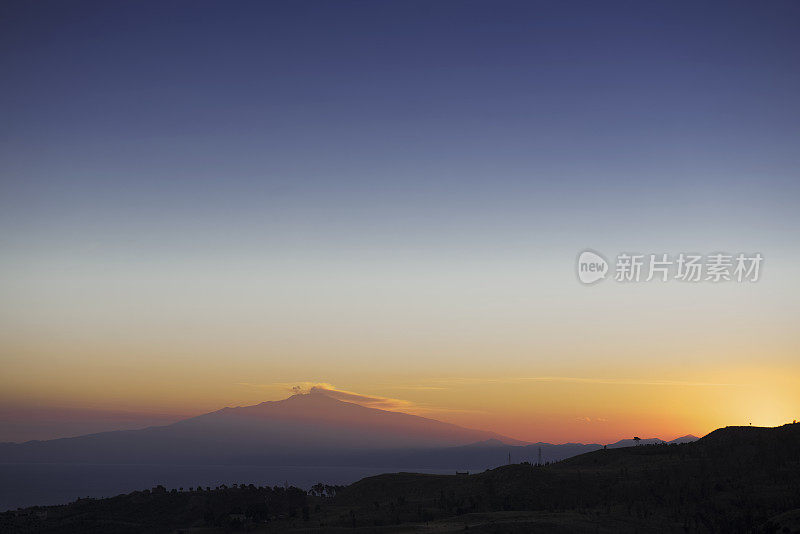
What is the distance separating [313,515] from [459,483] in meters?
11.7

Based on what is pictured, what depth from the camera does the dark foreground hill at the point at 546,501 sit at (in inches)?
1428

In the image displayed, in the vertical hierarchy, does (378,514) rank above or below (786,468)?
below

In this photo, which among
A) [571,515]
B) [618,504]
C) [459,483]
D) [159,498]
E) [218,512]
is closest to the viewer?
[571,515]

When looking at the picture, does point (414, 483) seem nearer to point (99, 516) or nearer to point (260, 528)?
point (260, 528)

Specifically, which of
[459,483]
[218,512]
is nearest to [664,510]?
[459,483]

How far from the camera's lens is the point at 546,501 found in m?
45.2

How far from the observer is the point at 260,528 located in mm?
44062

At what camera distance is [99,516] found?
194 ft

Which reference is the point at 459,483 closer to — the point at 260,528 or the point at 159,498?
the point at 260,528

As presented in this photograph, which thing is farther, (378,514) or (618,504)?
(378,514)

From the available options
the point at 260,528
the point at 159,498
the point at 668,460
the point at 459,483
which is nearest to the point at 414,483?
the point at 459,483

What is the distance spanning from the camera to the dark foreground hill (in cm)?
3628

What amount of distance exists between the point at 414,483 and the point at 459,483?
4.95 meters

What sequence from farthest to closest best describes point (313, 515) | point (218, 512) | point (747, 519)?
point (218, 512), point (313, 515), point (747, 519)
